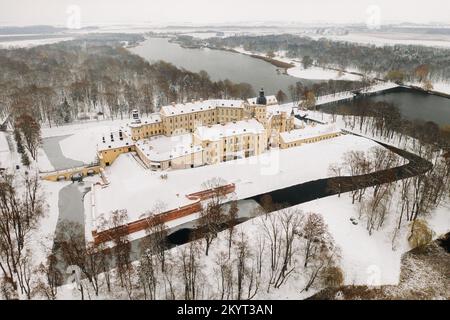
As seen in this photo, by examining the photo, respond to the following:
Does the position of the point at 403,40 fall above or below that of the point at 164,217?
above

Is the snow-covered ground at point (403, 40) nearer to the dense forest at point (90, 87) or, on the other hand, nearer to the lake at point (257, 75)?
the lake at point (257, 75)

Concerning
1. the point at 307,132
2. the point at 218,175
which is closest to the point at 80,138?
the point at 218,175

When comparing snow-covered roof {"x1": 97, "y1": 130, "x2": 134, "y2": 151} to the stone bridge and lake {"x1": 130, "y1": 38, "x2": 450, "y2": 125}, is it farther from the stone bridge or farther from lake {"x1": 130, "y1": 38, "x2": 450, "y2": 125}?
lake {"x1": 130, "y1": 38, "x2": 450, "y2": 125}

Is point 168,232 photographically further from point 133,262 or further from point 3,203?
point 3,203

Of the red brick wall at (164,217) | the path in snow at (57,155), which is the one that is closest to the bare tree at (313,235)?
the red brick wall at (164,217)

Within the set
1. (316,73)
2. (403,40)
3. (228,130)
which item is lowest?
(228,130)

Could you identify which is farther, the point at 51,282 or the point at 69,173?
the point at 69,173

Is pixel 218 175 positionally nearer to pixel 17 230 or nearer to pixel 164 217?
pixel 164 217
